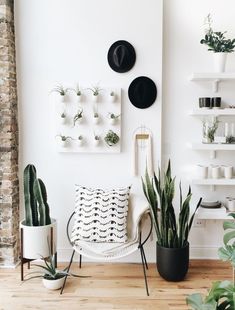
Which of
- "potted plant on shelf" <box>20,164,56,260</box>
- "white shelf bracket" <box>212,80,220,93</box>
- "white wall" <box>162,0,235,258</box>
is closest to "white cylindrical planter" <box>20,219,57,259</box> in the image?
"potted plant on shelf" <box>20,164,56,260</box>

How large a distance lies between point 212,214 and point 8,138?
6.85 feet

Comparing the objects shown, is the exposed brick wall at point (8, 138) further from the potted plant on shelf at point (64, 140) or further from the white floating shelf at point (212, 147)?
the white floating shelf at point (212, 147)

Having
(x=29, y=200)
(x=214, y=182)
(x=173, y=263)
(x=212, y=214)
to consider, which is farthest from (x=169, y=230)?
(x=29, y=200)

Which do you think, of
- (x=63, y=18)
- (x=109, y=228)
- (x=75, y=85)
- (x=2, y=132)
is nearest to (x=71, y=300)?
(x=109, y=228)

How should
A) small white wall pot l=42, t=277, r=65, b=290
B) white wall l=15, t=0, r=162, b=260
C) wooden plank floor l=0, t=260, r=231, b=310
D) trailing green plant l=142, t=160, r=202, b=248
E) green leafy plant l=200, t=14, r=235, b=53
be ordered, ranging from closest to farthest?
wooden plank floor l=0, t=260, r=231, b=310, small white wall pot l=42, t=277, r=65, b=290, trailing green plant l=142, t=160, r=202, b=248, green leafy plant l=200, t=14, r=235, b=53, white wall l=15, t=0, r=162, b=260

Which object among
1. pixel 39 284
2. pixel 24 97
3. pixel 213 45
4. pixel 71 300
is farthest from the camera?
pixel 24 97

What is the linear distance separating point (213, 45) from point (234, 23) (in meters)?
0.40

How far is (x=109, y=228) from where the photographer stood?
2965 mm

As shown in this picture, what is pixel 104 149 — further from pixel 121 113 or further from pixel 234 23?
pixel 234 23

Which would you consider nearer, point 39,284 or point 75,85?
point 39,284

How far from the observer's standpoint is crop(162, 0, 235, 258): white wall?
11.0 feet

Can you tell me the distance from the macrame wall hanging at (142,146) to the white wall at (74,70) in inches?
2.0

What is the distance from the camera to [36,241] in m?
2.97

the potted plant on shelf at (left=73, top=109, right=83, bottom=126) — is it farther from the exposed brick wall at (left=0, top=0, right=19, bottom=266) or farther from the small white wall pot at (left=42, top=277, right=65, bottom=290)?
the small white wall pot at (left=42, top=277, right=65, bottom=290)
